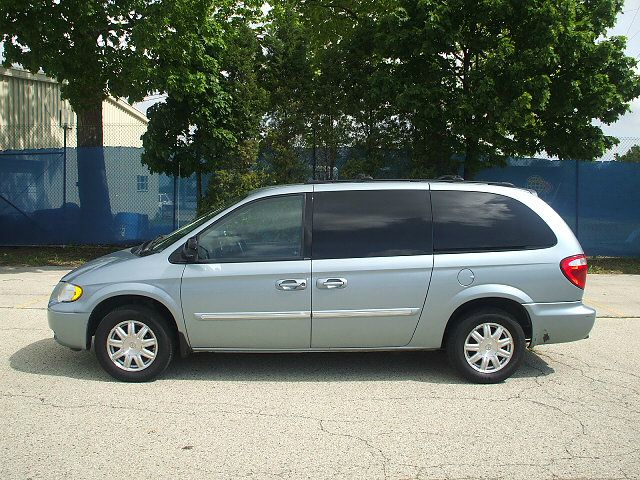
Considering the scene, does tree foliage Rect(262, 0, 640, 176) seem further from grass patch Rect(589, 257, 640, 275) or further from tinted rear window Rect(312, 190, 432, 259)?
tinted rear window Rect(312, 190, 432, 259)

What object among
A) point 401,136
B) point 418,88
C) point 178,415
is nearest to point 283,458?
point 178,415

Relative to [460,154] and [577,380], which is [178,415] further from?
[460,154]

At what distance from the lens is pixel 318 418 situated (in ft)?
14.8

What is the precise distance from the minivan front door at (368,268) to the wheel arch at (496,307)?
351mm

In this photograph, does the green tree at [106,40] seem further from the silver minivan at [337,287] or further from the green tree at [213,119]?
the silver minivan at [337,287]

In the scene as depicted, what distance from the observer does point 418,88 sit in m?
12.2

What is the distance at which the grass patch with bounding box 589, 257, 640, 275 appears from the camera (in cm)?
1252

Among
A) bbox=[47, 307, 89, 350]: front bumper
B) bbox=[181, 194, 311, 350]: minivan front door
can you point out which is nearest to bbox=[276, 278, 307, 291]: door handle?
bbox=[181, 194, 311, 350]: minivan front door

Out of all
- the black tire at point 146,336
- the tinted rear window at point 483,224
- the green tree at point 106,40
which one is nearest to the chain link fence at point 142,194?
the green tree at point 106,40

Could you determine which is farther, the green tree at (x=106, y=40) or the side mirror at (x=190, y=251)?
the green tree at (x=106, y=40)

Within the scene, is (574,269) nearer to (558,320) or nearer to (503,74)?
(558,320)

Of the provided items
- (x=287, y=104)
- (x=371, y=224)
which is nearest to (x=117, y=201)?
(x=287, y=104)

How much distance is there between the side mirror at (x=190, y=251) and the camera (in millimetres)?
5180

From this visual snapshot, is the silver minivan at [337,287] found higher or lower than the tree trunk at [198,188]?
lower
